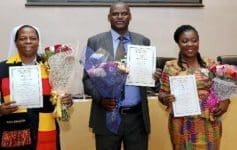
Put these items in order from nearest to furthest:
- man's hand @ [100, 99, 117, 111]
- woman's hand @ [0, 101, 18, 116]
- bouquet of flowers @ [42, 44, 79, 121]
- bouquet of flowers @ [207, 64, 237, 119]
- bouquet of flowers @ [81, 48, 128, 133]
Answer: woman's hand @ [0, 101, 18, 116] < bouquet of flowers @ [42, 44, 79, 121] < bouquet of flowers @ [207, 64, 237, 119] < bouquet of flowers @ [81, 48, 128, 133] < man's hand @ [100, 99, 117, 111]

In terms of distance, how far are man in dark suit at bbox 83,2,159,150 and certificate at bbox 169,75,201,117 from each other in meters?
0.25

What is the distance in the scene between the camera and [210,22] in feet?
17.1

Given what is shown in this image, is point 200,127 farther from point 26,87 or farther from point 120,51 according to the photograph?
point 26,87

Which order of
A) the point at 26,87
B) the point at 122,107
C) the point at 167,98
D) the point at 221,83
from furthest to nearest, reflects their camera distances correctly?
the point at 122,107 → the point at 167,98 → the point at 221,83 → the point at 26,87

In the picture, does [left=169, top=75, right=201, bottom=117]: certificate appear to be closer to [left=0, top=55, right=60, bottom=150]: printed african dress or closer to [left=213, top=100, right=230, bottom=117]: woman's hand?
[left=213, top=100, right=230, bottom=117]: woman's hand

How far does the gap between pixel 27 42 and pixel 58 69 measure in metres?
0.24

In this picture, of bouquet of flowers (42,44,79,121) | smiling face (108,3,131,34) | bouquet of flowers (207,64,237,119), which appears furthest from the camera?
smiling face (108,3,131,34)

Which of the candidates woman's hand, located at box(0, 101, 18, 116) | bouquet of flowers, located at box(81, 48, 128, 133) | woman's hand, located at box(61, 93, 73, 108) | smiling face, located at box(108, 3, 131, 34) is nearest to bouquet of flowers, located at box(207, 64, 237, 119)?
bouquet of flowers, located at box(81, 48, 128, 133)

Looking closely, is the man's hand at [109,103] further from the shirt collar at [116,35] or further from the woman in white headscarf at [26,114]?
the shirt collar at [116,35]

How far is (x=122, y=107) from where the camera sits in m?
2.82

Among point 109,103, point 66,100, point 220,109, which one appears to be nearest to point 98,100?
point 109,103

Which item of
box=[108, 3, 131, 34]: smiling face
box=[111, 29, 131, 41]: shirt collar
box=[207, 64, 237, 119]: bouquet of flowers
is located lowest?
box=[207, 64, 237, 119]: bouquet of flowers

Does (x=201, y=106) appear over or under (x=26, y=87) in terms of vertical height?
under

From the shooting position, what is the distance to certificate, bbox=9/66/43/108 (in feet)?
7.89
